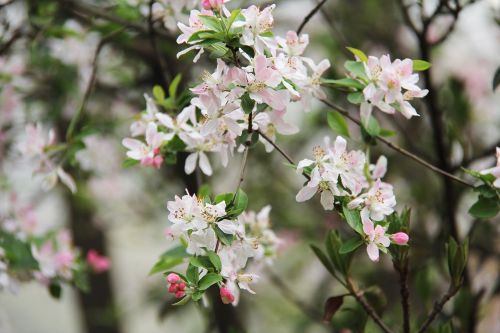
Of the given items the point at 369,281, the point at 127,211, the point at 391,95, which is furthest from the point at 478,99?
the point at 391,95

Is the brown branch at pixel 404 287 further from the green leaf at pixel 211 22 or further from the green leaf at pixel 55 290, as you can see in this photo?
the green leaf at pixel 55 290

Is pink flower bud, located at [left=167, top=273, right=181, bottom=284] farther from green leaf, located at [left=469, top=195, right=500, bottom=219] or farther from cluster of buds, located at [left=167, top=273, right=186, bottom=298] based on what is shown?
green leaf, located at [left=469, top=195, right=500, bottom=219]

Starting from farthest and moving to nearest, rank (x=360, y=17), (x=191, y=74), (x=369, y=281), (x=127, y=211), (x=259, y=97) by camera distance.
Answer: (x=127, y=211) < (x=360, y=17) < (x=191, y=74) < (x=369, y=281) < (x=259, y=97)

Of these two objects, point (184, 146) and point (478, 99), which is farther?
point (478, 99)

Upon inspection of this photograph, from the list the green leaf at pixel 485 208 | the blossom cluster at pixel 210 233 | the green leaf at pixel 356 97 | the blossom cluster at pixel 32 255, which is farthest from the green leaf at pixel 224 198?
the blossom cluster at pixel 32 255

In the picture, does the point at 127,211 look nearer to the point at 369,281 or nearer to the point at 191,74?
the point at 191,74

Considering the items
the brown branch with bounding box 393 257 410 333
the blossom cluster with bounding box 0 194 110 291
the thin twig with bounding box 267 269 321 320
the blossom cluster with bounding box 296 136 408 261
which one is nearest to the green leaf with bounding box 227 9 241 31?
the blossom cluster with bounding box 296 136 408 261
